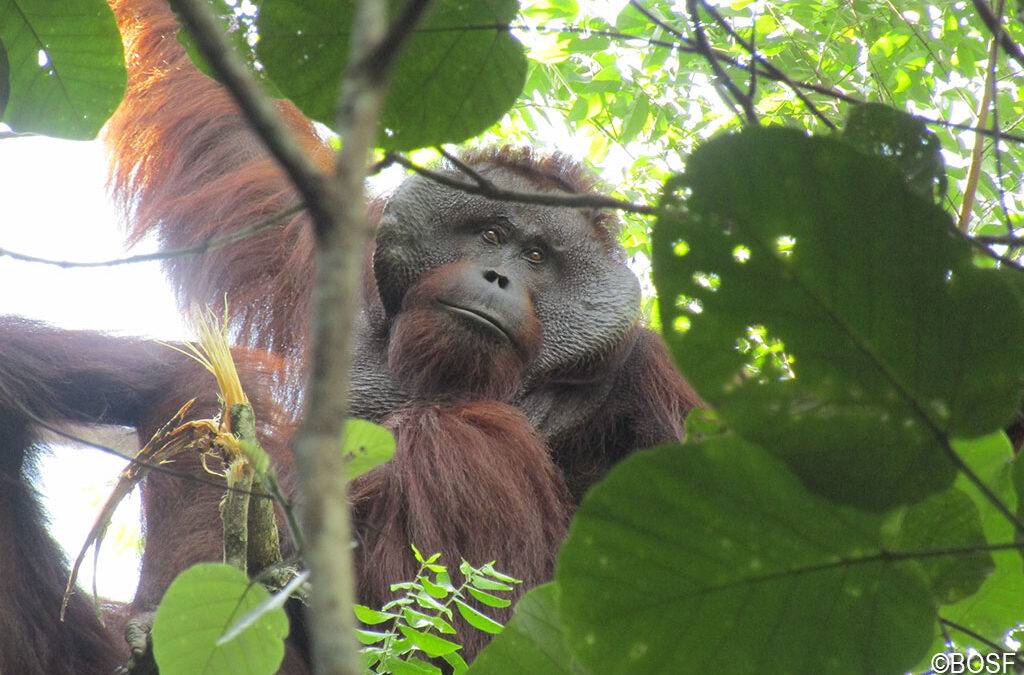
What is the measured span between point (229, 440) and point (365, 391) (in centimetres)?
139

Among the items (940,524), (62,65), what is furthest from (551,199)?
(62,65)

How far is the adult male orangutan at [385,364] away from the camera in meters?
2.33

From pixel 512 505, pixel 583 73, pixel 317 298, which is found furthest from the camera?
pixel 583 73

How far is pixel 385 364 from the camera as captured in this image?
123 inches

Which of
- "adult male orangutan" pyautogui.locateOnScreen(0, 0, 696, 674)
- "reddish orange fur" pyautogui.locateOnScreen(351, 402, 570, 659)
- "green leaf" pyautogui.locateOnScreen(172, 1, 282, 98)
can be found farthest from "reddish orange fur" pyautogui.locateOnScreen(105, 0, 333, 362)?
"green leaf" pyautogui.locateOnScreen(172, 1, 282, 98)

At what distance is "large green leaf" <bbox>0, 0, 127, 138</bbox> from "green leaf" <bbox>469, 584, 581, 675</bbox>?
29.8 inches

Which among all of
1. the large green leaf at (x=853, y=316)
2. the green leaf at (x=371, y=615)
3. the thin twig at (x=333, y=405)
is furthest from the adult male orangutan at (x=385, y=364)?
the thin twig at (x=333, y=405)

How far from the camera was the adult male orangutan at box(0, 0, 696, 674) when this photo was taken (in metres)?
2.33

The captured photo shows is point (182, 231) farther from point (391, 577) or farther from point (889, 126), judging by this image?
point (889, 126)

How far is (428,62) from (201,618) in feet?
1.63

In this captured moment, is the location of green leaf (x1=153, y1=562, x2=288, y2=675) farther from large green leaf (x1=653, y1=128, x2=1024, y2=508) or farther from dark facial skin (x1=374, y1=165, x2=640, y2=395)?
dark facial skin (x1=374, y1=165, x2=640, y2=395)

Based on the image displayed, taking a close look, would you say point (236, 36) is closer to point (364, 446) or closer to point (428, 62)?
point (428, 62)

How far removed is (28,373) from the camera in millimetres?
2357

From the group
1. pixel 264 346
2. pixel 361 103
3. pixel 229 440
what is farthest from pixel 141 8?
pixel 361 103
